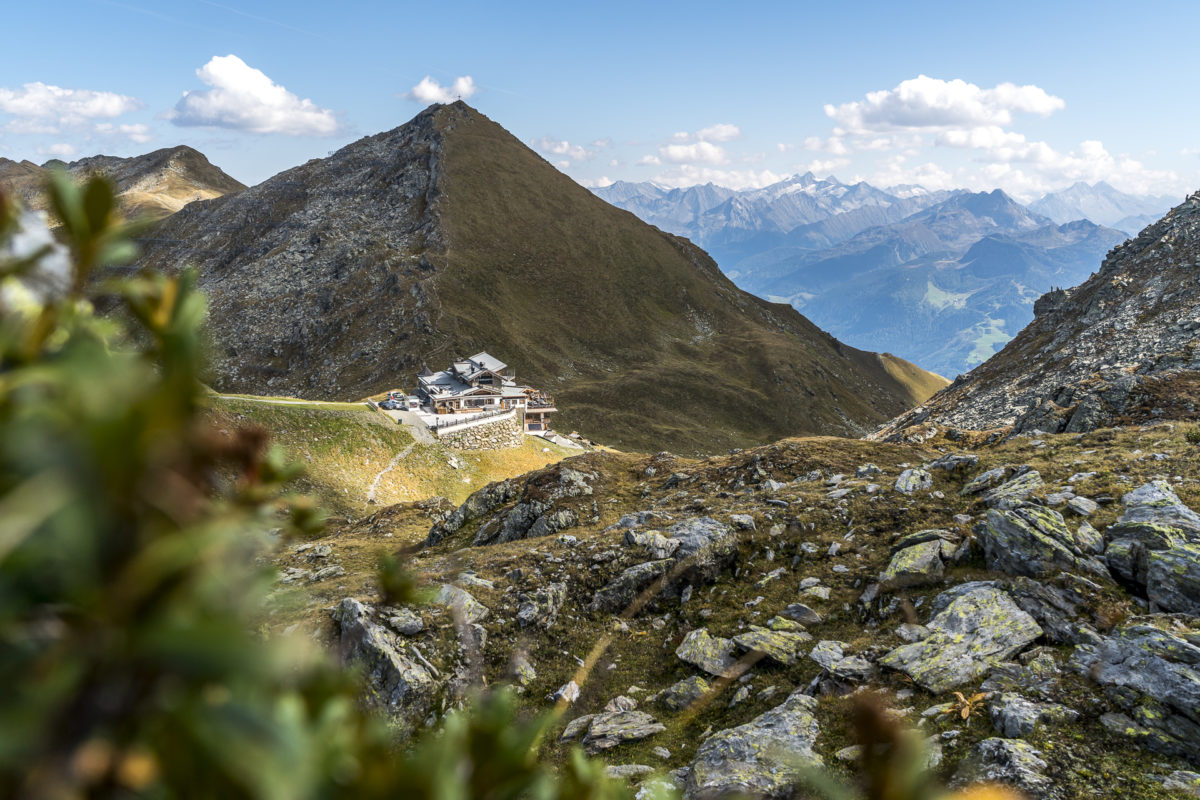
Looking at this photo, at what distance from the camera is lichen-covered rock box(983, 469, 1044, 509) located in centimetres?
1633

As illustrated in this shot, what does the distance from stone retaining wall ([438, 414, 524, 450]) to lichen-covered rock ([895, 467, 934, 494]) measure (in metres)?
35.6

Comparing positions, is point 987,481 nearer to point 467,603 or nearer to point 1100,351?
point 467,603

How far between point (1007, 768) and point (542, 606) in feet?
33.1

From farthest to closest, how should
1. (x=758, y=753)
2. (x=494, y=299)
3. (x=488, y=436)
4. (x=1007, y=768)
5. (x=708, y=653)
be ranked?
(x=494, y=299)
(x=488, y=436)
(x=708, y=653)
(x=758, y=753)
(x=1007, y=768)

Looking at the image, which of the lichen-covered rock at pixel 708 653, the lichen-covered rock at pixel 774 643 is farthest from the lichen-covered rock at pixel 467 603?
the lichen-covered rock at pixel 774 643

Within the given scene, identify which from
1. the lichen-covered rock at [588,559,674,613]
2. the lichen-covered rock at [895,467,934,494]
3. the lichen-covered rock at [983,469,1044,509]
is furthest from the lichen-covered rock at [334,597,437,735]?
the lichen-covered rock at [895,467,934,494]

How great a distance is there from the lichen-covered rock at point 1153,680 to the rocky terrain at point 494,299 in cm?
7284

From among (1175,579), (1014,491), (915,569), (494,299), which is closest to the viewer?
(1175,579)

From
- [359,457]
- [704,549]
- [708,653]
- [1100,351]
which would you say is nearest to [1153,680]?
[708,653]

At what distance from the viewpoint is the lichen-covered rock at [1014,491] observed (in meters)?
16.3

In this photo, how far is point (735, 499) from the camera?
22812 millimetres

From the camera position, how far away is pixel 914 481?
20984mm

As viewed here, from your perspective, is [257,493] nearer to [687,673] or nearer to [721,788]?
[721,788]

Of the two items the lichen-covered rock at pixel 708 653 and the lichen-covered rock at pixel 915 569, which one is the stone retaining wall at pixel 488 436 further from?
the lichen-covered rock at pixel 915 569
